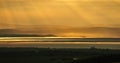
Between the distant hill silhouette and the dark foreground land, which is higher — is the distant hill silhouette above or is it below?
below

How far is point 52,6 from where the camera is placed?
4.35m

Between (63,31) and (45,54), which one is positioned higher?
(45,54)

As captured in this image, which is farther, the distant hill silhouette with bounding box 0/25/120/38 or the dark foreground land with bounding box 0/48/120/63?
the distant hill silhouette with bounding box 0/25/120/38

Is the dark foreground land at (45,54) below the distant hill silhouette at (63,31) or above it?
above

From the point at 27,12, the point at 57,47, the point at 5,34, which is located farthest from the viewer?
the point at 27,12

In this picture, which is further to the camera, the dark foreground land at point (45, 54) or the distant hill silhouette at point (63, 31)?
the distant hill silhouette at point (63, 31)

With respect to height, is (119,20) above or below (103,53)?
below

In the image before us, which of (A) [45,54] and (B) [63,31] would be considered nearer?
(A) [45,54]

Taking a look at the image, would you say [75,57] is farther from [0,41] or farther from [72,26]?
[72,26]

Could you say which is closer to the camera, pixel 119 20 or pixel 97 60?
pixel 97 60

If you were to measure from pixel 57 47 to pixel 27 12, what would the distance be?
1.81 meters

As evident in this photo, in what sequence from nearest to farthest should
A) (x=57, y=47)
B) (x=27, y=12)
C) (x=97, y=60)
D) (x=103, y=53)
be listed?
(x=97, y=60) → (x=103, y=53) → (x=57, y=47) → (x=27, y=12)

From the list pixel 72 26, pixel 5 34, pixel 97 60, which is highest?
pixel 97 60

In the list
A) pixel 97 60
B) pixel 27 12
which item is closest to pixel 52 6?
pixel 27 12
